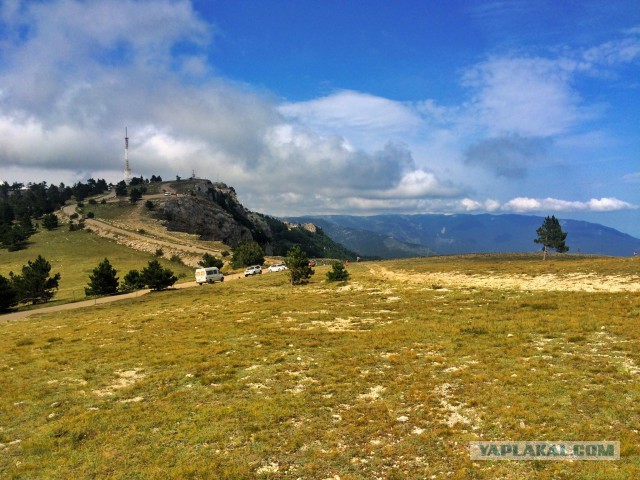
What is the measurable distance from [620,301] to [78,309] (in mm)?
55687

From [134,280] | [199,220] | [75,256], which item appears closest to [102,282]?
[134,280]

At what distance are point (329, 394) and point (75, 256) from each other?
114392 millimetres

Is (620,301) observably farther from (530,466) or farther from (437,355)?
(530,466)

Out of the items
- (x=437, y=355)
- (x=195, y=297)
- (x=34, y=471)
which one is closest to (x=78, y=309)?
(x=195, y=297)

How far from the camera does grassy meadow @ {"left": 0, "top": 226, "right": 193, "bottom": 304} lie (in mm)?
85650

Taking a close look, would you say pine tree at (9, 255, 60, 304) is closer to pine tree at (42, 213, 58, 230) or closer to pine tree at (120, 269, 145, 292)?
pine tree at (120, 269, 145, 292)

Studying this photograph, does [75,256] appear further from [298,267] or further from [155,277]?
[298,267]

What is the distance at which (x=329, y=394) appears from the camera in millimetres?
15180

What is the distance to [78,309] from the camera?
150 ft

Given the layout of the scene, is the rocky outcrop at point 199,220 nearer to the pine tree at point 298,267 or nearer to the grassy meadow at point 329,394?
the pine tree at point 298,267

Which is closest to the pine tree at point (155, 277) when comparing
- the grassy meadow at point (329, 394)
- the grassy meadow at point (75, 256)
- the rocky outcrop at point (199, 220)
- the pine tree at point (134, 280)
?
the pine tree at point (134, 280)

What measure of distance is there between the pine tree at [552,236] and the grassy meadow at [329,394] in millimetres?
60676

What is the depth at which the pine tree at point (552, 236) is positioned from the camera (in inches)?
3287

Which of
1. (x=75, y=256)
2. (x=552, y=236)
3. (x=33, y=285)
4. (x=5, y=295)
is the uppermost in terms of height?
(x=552, y=236)
